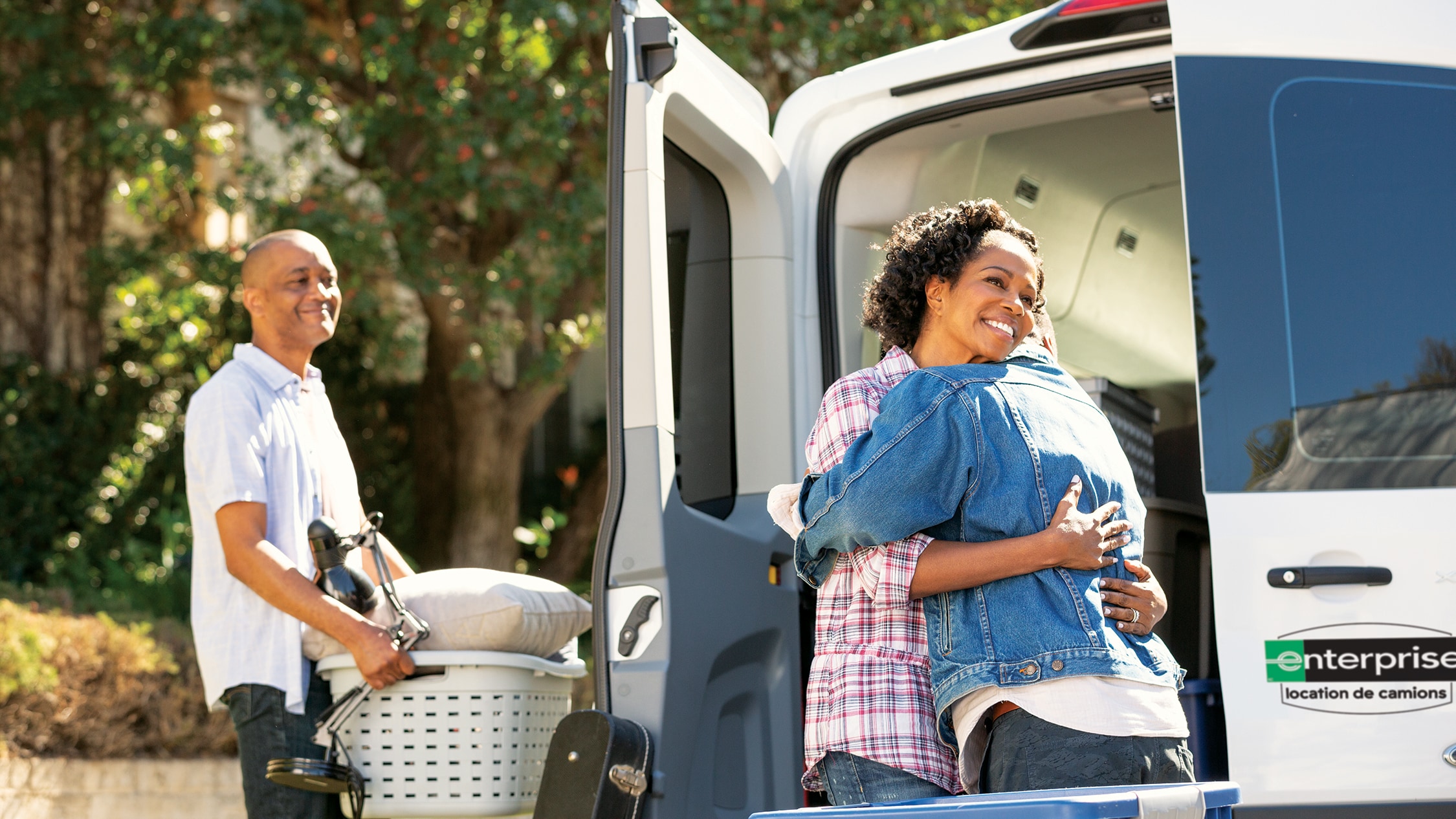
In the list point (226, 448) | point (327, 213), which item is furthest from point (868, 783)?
point (327, 213)

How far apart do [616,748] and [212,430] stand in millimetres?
1128

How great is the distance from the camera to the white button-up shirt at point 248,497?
2828 millimetres

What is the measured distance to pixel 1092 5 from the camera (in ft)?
9.85

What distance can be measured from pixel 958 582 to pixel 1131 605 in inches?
9.9

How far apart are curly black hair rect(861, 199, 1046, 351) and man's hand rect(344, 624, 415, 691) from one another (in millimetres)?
1075

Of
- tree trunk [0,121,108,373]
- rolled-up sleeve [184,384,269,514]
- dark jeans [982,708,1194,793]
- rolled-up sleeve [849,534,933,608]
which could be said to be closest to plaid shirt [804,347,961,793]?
rolled-up sleeve [849,534,933,608]

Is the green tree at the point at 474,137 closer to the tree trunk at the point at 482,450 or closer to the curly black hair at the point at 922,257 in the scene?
the tree trunk at the point at 482,450

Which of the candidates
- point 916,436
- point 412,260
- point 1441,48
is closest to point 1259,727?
point 916,436

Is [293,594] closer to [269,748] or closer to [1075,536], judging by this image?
[269,748]

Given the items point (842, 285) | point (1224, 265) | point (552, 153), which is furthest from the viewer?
point (552, 153)

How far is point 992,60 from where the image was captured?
10.3 ft

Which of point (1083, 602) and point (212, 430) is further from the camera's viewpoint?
point (212, 430)

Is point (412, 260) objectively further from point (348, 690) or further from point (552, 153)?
point (348, 690)

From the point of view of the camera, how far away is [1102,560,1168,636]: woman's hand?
2.06 metres
